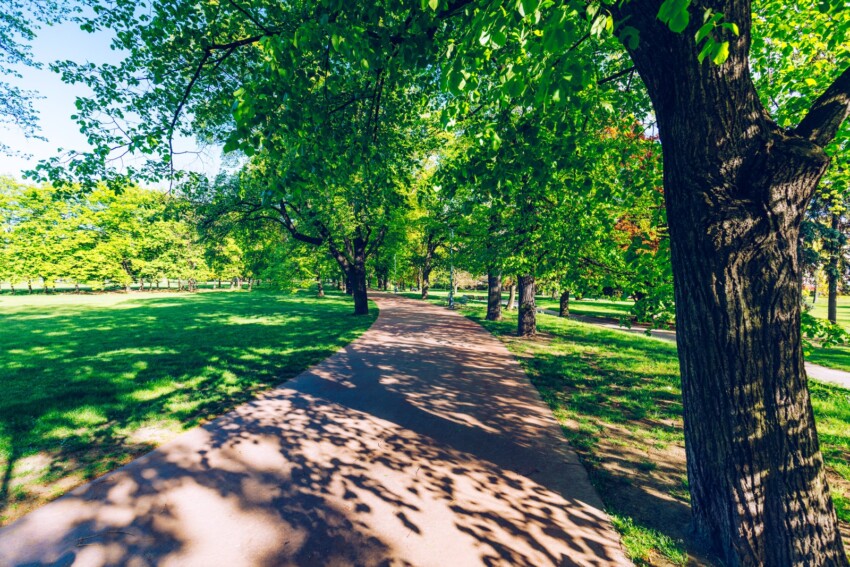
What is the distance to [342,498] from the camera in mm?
3609

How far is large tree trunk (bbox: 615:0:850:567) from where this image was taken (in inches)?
95.7

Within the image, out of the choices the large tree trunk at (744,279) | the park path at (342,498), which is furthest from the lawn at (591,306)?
the large tree trunk at (744,279)

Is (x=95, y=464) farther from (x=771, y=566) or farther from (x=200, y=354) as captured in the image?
(x=771, y=566)

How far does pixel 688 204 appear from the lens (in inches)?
103

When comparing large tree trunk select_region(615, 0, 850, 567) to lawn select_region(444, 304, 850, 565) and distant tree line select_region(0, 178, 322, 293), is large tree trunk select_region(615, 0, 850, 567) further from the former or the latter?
distant tree line select_region(0, 178, 322, 293)

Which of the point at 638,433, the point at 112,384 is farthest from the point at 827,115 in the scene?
the point at 112,384

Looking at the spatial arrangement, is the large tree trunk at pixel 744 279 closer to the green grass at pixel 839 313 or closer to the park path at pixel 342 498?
the park path at pixel 342 498

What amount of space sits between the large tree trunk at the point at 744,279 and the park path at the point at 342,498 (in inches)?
49.5

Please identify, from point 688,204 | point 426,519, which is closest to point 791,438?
point 688,204

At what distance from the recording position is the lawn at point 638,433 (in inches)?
129

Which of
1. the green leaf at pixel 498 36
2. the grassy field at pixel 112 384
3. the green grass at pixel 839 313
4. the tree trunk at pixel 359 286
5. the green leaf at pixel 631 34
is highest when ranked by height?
the green leaf at pixel 631 34

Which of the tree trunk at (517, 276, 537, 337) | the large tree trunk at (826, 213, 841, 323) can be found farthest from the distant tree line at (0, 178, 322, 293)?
the large tree trunk at (826, 213, 841, 323)

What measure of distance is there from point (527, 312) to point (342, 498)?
11.2m

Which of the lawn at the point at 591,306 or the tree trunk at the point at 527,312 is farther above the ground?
the tree trunk at the point at 527,312
